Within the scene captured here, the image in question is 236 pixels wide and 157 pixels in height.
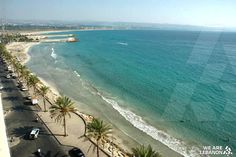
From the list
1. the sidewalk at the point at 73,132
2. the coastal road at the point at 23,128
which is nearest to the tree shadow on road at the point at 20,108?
the coastal road at the point at 23,128

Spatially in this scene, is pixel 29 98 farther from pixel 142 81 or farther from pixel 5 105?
pixel 142 81

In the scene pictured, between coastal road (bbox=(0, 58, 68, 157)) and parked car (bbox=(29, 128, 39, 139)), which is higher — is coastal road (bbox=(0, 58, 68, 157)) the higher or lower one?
the lower one

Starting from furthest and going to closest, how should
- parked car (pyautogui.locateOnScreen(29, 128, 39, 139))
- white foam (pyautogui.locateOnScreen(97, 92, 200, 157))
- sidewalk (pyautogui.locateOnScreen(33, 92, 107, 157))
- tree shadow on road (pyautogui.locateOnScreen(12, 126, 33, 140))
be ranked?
white foam (pyautogui.locateOnScreen(97, 92, 200, 157)), tree shadow on road (pyautogui.locateOnScreen(12, 126, 33, 140)), parked car (pyautogui.locateOnScreen(29, 128, 39, 139)), sidewalk (pyautogui.locateOnScreen(33, 92, 107, 157))

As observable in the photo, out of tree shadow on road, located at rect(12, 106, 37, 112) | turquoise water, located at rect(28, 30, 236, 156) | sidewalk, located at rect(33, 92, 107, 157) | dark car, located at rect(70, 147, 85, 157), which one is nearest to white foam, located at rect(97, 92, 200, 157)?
turquoise water, located at rect(28, 30, 236, 156)

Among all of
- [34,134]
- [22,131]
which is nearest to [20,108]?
[22,131]

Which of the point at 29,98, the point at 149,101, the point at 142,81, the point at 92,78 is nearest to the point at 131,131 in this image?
the point at 149,101

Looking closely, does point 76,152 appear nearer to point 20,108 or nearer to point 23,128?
point 23,128

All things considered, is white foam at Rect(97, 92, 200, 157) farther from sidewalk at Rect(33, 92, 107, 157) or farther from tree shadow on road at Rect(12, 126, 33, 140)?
tree shadow on road at Rect(12, 126, 33, 140)
